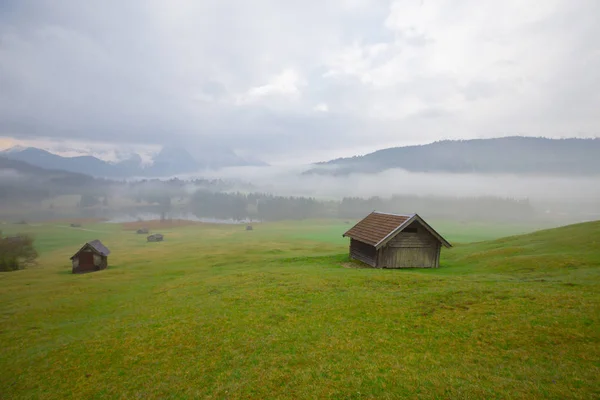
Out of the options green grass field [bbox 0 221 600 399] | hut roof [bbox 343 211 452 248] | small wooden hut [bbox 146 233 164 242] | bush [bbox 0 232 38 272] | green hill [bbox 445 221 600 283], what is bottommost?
small wooden hut [bbox 146 233 164 242]

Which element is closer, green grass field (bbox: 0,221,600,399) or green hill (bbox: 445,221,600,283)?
green grass field (bbox: 0,221,600,399)

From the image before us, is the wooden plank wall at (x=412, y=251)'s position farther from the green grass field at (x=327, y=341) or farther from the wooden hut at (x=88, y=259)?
the wooden hut at (x=88, y=259)

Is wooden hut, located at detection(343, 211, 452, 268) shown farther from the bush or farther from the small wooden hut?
the small wooden hut

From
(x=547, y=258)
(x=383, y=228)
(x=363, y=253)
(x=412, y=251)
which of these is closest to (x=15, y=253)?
(x=363, y=253)

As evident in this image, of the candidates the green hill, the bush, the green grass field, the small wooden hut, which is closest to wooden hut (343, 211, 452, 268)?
the green hill

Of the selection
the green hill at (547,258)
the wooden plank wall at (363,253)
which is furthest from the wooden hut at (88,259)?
the green hill at (547,258)

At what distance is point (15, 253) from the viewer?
67.5 m

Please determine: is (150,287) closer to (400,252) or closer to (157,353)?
(157,353)

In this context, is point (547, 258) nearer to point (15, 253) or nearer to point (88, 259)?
point (88, 259)

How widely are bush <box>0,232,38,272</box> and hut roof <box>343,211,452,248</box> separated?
71519mm

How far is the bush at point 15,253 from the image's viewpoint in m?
63.6

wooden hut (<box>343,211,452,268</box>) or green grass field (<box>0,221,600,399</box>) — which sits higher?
wooden hut (<box>343,211,452,268</box>)

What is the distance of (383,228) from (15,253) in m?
79.3

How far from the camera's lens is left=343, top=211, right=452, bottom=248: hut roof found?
36.8 meters
